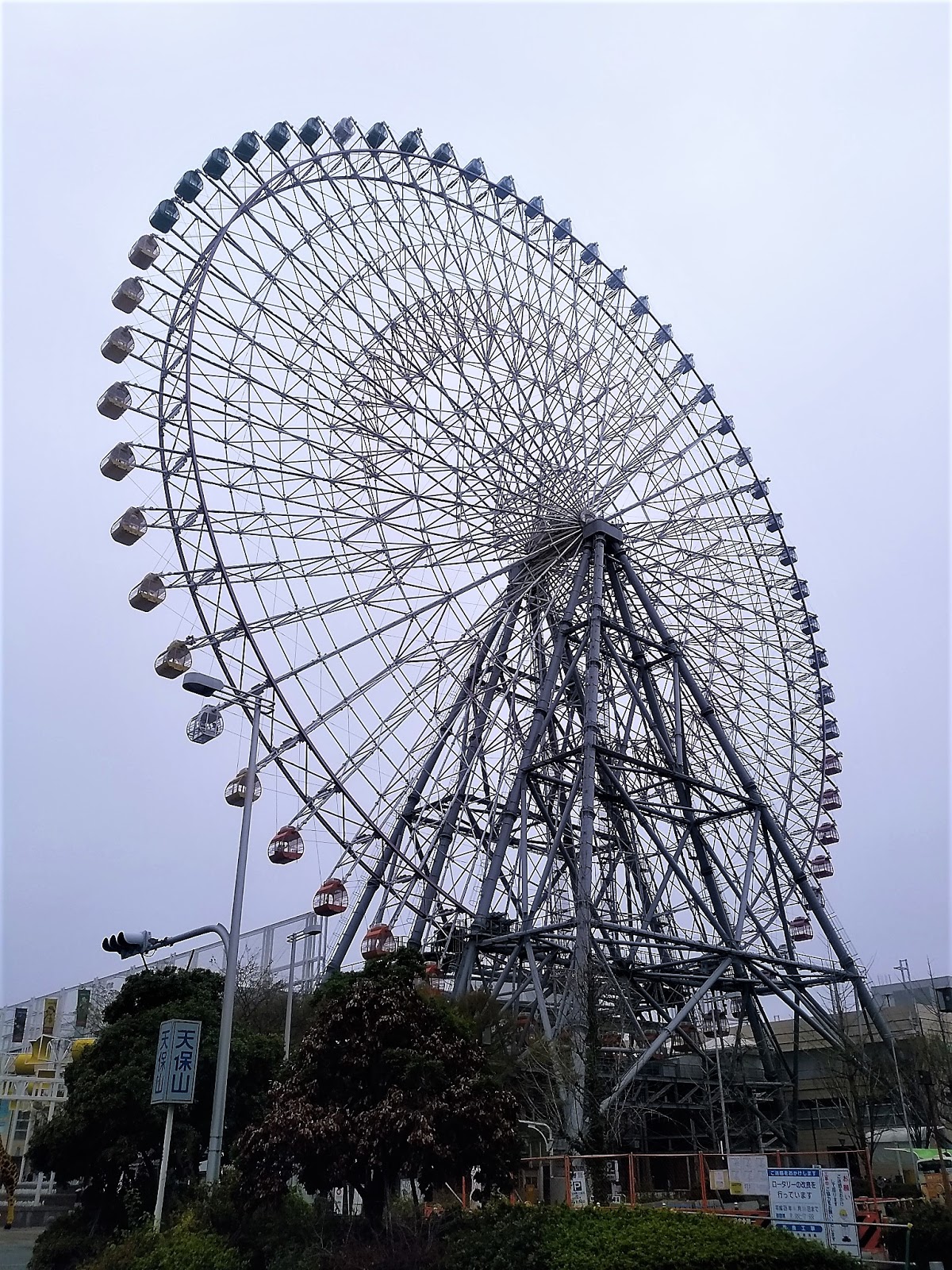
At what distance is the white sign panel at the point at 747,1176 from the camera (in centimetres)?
1661

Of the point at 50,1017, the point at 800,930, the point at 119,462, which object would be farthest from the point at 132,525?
the point at 50,1017

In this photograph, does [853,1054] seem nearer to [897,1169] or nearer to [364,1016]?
[897,1169]

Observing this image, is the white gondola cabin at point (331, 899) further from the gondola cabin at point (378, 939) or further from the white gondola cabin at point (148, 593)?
the white gondola cabin at point (148, 593)

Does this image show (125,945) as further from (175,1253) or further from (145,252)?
(145,252)

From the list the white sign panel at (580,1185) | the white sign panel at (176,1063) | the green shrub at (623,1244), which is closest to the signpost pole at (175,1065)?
the white sign panel at (176,1063)

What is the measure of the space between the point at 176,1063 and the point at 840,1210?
9.61m

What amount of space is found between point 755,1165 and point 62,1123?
1448cm

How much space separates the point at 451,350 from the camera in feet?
93.6

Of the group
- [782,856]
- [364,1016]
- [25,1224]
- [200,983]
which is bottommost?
[25,1224]

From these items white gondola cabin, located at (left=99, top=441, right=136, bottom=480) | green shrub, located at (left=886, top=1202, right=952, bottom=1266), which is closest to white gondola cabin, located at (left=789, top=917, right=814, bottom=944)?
green shrub, located at (left=886, top=1202, right=952, bottom=1266)

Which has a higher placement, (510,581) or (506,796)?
(510,581)

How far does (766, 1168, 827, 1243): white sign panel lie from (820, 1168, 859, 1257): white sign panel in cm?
9

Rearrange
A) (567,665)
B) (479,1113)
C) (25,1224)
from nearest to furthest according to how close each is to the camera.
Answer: (479,1113)
(567,665)
(25,1224)

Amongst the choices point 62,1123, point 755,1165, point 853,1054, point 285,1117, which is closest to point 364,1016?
point 285,1117
